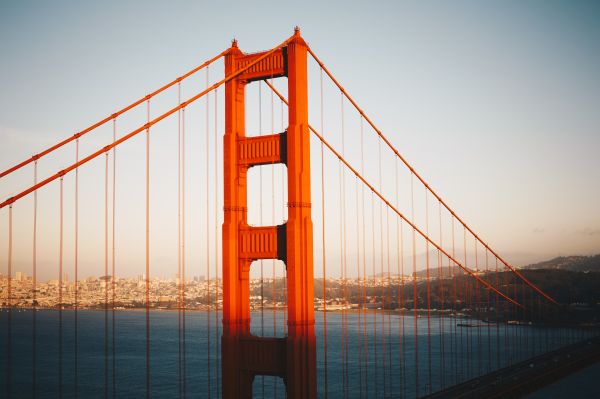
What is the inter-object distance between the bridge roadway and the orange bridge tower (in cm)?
1759

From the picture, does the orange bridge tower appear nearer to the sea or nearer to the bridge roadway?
the bridge roadway

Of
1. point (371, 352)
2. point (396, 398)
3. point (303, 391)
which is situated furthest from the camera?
point (371, 352)

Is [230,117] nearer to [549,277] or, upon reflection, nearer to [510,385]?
[510,385]

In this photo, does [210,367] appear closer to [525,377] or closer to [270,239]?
[525,377]

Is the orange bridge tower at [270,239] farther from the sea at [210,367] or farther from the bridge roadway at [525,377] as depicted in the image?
the sea at [210,367]

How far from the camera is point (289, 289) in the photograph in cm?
1803

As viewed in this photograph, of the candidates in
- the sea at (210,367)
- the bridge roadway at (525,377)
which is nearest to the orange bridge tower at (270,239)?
the bridge roadway at (525,377)

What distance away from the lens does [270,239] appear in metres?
18.8

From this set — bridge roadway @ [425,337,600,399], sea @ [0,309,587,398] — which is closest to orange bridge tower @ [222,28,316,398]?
bridge roadway @ [425,337,600,399]

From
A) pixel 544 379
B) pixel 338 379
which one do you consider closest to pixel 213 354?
pixel 338 379

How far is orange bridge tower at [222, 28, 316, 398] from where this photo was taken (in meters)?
18.0

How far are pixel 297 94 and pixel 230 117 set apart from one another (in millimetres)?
2501

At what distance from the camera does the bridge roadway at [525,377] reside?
36.8 m

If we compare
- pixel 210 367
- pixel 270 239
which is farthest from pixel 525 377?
pixel 210 367
